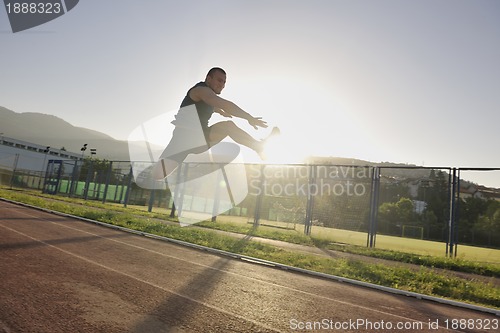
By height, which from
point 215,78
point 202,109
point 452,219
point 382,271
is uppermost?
point 215,78

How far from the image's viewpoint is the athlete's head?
4100 millimetres

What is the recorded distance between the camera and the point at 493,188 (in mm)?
11875

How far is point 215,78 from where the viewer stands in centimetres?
410

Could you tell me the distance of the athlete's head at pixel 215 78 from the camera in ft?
13.5

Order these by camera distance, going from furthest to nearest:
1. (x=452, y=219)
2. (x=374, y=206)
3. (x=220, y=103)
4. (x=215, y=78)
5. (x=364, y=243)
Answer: (x=364, y=243), (x=374, y=206), (x=452, y=219), (x=215, y=78), (x=220, y=103)

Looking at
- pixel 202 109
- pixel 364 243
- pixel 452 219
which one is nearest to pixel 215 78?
pixel 202 109

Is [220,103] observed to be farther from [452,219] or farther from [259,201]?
[259,201]

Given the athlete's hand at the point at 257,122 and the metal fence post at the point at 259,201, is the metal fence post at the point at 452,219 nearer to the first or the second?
the metal fence post at the point at 259,201

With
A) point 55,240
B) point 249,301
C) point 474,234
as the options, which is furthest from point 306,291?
point 474,234

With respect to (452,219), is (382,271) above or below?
below

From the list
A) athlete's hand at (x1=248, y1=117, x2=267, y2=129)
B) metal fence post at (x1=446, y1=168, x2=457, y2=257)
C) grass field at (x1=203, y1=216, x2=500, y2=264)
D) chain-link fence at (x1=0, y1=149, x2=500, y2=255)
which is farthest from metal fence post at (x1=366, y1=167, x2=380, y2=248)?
athlete's hand at (x1=248, y1=117, x2=267, y2=129)

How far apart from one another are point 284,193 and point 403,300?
11.9 metres

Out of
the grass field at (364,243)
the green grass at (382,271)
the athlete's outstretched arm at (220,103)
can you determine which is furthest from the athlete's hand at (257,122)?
the grass field at (364,243)

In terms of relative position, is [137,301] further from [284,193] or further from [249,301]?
[284,193]
